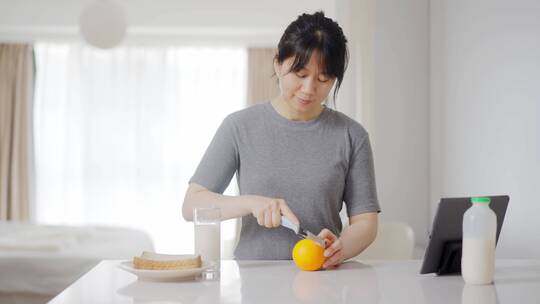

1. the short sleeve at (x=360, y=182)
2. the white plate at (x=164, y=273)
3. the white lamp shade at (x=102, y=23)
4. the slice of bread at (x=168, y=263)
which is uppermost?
the white lamp shade at (x=102, y=23)

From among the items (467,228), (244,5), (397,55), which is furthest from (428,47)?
(244,5)

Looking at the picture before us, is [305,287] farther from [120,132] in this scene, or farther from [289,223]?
[120,132]

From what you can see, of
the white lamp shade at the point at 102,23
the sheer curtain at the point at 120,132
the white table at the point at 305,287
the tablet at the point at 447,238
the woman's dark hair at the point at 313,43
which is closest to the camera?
the white table at the point at 305,287

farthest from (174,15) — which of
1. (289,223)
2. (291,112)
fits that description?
(289,223)

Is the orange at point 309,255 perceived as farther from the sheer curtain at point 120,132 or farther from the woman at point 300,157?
the sheer curtain at point 120,132

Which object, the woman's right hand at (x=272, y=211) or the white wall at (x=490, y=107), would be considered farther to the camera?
the white wall at (x=490, y=107)

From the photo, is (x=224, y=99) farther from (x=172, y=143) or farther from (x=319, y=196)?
(x=319, y=196)

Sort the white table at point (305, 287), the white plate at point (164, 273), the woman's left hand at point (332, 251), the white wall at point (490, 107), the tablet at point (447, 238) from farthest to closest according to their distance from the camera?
the white wall at point (490, 107), the woman's left hand at point (332, 251), the tablet at point (447, 238), the white plate at point (164, 273), the white table at point (305, 287)

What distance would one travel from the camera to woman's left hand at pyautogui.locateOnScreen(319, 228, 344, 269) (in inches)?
71.6

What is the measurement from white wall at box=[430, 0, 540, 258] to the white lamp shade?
2022mm

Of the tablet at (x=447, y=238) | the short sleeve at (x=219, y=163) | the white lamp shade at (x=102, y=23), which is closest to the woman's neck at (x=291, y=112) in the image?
the short sleeve at (x=219, y=163)

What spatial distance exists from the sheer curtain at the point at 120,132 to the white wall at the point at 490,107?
399 centimetres

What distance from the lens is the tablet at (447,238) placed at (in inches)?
66.5

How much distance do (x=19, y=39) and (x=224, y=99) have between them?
2319 millimetres
